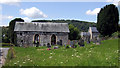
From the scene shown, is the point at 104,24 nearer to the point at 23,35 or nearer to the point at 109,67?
the point at 23,35

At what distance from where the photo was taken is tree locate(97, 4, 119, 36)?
134ft

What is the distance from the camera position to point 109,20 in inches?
1620

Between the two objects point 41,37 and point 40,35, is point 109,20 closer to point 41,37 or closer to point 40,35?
point 41,37

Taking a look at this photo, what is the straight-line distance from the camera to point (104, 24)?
136 ft

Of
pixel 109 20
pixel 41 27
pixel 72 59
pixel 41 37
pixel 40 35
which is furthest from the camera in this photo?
pixel 109 20

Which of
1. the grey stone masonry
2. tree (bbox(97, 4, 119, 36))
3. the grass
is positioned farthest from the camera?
tree (bbox(97, 4, 119, 36))

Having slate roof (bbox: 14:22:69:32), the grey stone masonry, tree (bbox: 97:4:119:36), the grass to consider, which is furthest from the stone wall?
the grass

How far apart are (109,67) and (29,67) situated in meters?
4.13

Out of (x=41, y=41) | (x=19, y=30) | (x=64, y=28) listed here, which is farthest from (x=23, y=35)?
(x=64, y=28)

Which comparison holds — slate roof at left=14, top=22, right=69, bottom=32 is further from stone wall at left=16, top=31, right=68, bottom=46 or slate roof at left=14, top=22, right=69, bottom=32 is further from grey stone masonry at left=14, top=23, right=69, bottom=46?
stone wall at left=16, top=31, right=68, bottom=46

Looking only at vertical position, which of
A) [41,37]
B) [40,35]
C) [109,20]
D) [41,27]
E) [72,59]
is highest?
[109,20]

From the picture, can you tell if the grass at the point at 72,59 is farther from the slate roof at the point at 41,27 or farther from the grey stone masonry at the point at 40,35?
the slate roof at the point at 41,27

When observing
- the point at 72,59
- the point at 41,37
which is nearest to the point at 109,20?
the point at 41,37

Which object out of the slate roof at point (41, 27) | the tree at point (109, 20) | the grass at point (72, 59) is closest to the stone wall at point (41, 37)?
the slate roof at point (41, 27)
